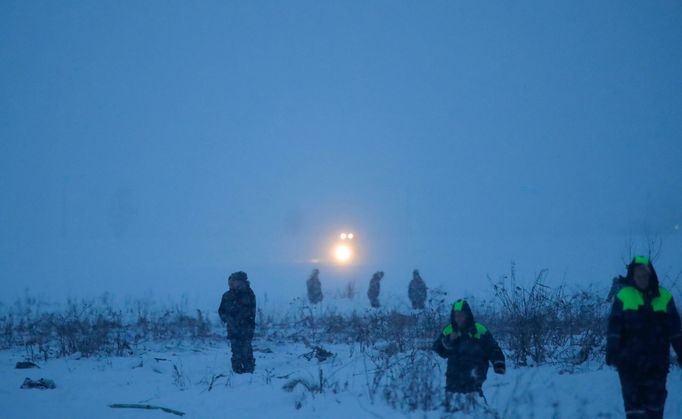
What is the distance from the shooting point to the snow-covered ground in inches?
231

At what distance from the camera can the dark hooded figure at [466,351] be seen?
587 centimetres

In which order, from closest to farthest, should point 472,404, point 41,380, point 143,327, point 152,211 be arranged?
point 472,404 → point 41,380 → point 143,327 → point 152,211

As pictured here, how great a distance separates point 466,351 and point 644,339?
74.3 inches

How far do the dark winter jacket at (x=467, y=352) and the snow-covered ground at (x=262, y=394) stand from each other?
383mm

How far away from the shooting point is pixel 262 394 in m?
6.91

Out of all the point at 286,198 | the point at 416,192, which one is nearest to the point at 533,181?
the point at 416,192

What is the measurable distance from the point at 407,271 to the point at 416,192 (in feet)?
328

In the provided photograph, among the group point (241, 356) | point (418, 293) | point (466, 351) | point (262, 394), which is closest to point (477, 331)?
point (466, 351)

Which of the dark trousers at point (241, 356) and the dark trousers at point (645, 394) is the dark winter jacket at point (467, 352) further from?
the dark trousers at point (241, 356)

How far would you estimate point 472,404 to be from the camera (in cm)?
564

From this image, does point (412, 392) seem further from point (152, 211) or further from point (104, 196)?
point (104, 196)

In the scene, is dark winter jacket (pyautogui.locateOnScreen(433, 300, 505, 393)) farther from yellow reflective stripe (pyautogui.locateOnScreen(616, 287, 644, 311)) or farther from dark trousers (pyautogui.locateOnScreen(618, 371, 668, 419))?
yellow reflective stripe (pyautogui.locateOnScreen(616, 287, 644, 311))

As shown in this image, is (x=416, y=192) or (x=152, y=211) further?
(x=416, y=192)

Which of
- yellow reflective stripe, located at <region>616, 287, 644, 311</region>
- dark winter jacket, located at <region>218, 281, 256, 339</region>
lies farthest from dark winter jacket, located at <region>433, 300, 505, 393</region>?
dark winter jacket, located at <region>218, 281, 256, 339</region>
